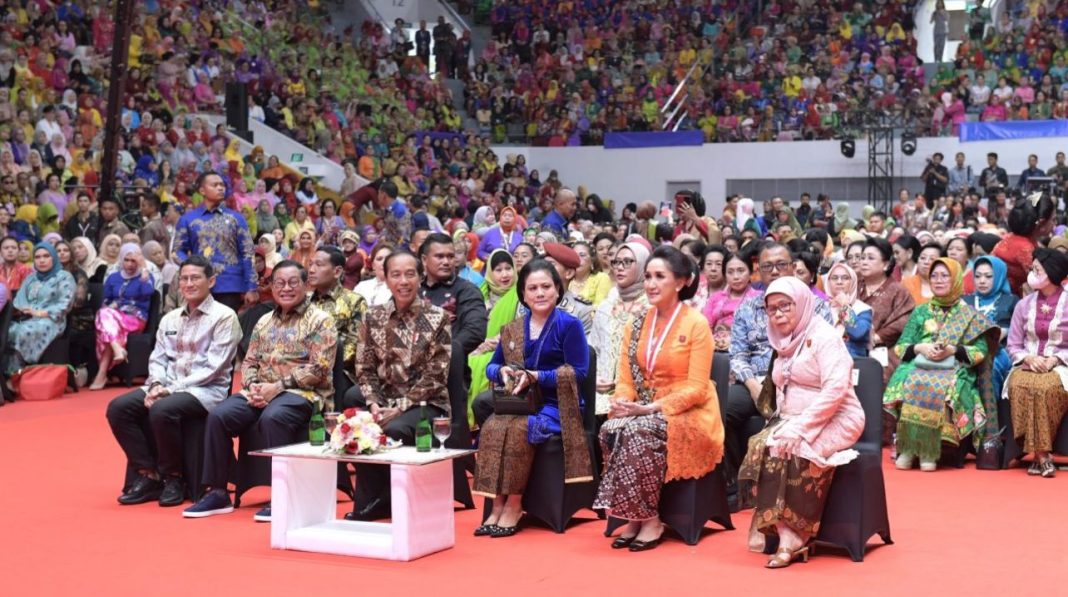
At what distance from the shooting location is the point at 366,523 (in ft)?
19.9

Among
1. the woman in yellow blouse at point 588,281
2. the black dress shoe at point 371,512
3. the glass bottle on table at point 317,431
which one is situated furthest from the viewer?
the woman in yellow blouse at point 588,281

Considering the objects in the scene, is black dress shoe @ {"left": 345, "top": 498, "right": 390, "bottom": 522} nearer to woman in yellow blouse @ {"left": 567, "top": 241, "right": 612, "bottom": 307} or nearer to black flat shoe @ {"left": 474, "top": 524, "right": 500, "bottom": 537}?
black flat shoe @ {"left": 474, "top": 524, "right": 500, "bottom": 537}

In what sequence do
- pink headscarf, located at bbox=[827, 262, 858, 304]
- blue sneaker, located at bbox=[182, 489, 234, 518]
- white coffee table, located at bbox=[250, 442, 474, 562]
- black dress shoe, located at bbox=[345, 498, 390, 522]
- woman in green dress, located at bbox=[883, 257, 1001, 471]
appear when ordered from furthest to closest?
pink headscarf, located at bbox=[827, 262, 858, 304], woman in green dress, located at bbox=[883, 257, 1001, 471], blue sneaker, located at bbox=[182, 489, 234, 518], black dress shoe, located at bbox=[345, 498, 390, 522], white coffee table, located at bbox=[250, 442, 474, 562]

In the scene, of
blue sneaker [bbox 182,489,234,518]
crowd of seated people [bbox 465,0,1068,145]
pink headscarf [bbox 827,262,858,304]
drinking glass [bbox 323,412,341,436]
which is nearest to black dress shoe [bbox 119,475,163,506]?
blue sneaker [bbox 182,489,234,518]

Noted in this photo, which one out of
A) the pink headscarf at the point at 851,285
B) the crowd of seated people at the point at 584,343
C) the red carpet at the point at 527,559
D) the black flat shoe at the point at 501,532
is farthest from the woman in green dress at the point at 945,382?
the black flat shoe at the point at 501,532

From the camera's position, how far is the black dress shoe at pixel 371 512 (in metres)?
6.41

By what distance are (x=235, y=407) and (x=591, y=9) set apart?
68.7ft

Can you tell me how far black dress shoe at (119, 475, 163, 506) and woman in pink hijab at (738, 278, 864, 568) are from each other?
3.03 m

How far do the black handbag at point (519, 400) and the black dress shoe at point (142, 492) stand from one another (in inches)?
76.0

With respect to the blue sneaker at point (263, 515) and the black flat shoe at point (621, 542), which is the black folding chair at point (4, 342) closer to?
the blue sneaker at point (263, 515)

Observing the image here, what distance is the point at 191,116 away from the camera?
1864 centimetres

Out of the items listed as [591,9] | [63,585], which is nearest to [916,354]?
[63,585]

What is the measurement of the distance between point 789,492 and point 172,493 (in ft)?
10.2

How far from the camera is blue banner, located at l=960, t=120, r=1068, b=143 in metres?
19.9
